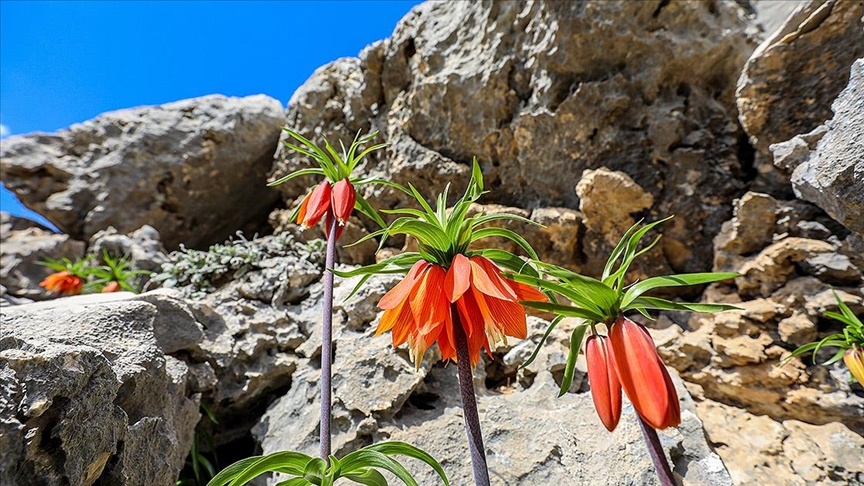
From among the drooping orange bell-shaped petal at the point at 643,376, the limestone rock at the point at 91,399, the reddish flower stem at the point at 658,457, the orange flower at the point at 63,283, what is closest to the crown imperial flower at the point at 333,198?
the limestone rock at the point at 91,399

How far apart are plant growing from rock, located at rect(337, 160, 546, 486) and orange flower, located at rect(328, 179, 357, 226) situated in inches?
23.4

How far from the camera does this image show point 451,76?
3924mm

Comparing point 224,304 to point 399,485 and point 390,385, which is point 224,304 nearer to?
point 390,385

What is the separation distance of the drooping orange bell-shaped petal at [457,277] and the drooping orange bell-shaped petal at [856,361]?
2.27 metres

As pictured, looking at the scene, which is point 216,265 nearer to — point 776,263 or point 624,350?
point 624,350

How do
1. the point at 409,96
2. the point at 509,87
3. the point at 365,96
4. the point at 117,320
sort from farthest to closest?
the point at 365,96 → the point at 409,96 → the point at 509,87 → the point at 117,320

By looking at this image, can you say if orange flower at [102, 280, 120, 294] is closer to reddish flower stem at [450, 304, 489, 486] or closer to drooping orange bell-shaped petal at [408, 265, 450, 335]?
drooping orange bell-shaped petal at [408, 265, 450, 335]

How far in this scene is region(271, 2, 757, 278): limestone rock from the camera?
3.17m

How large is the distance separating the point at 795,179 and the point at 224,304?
3620mm

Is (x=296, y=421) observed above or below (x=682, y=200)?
below

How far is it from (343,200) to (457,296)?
973 millimetres

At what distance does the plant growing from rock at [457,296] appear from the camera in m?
1.13

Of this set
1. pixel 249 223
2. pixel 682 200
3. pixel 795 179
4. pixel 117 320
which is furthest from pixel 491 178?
pixel 249 223

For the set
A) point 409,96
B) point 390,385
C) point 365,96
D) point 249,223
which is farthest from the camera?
point 249,223
